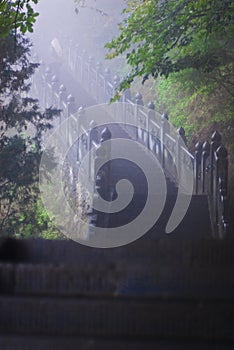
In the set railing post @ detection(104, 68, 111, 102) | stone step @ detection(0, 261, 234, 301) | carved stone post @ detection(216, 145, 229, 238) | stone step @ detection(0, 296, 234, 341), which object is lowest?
stone step @ detection(0, 296, 234, 341)

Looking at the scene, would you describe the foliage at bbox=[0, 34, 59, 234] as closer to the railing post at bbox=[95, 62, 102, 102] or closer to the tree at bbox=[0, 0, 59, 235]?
the tree at bbox=[0, 0, 59, 235]

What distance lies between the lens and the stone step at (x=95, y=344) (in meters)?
2.22

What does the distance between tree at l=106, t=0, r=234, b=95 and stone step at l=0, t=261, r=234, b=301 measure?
7948 mm

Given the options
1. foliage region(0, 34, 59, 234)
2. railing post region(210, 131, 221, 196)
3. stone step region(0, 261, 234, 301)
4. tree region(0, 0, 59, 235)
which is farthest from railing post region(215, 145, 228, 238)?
stone step region(0, 261, 234, 301)

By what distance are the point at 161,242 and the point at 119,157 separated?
35.4 ft

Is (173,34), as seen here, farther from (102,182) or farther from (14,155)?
(14,155)

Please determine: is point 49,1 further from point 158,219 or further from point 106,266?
→ point 106,266

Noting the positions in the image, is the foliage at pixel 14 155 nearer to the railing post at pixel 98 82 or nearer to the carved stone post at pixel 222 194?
the carved stone post at pixel 222 194

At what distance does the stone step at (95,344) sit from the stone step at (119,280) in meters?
0.19

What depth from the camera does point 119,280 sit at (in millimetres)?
2346

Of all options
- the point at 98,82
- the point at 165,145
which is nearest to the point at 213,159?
the point at 165,145

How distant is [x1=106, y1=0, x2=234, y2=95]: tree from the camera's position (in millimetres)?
10117

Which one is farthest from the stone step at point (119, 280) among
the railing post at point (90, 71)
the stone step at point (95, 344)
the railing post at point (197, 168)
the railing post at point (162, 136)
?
the railing post at point (90, 71)

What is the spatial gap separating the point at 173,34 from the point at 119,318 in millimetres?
8939
